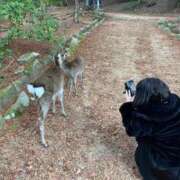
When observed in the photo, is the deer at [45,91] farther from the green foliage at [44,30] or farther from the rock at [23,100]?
the green foliage at [44,30]

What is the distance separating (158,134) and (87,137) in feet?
4.72

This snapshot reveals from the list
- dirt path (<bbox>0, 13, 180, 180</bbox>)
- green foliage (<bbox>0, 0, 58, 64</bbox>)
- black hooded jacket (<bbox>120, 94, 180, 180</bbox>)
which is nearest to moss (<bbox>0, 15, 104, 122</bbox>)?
dirt path (<bbox>0, 13, 180, 180</bbox>)

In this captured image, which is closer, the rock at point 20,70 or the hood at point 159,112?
the hood at point 159,112

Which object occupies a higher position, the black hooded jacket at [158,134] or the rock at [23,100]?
the black hooded jacket at [158,134]

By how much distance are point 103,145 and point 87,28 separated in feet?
28.7

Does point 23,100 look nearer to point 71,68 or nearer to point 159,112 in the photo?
point 71,68

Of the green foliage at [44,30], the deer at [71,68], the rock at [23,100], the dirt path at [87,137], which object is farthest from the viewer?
the green foliage at [44,30]

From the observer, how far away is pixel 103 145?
588cm

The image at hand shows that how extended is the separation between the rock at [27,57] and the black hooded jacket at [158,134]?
3.89 m

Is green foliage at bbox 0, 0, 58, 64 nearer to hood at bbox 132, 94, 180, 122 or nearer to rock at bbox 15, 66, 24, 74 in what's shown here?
rock at bbox 15, 66, 24, 74

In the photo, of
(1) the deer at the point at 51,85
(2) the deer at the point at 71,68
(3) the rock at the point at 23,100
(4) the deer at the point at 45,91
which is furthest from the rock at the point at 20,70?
(4) the deer at the point at 45,91

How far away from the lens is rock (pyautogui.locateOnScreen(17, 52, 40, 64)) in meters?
8.42

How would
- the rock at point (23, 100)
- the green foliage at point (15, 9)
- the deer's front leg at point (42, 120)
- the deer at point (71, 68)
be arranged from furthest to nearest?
1. the green foliage at point (15, 9)
2. the deer at point (71, 68)
3. the rock at point (23, 100)
4. the deer's front leg at point (42, 120)

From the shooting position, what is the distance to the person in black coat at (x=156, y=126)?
4855mm
